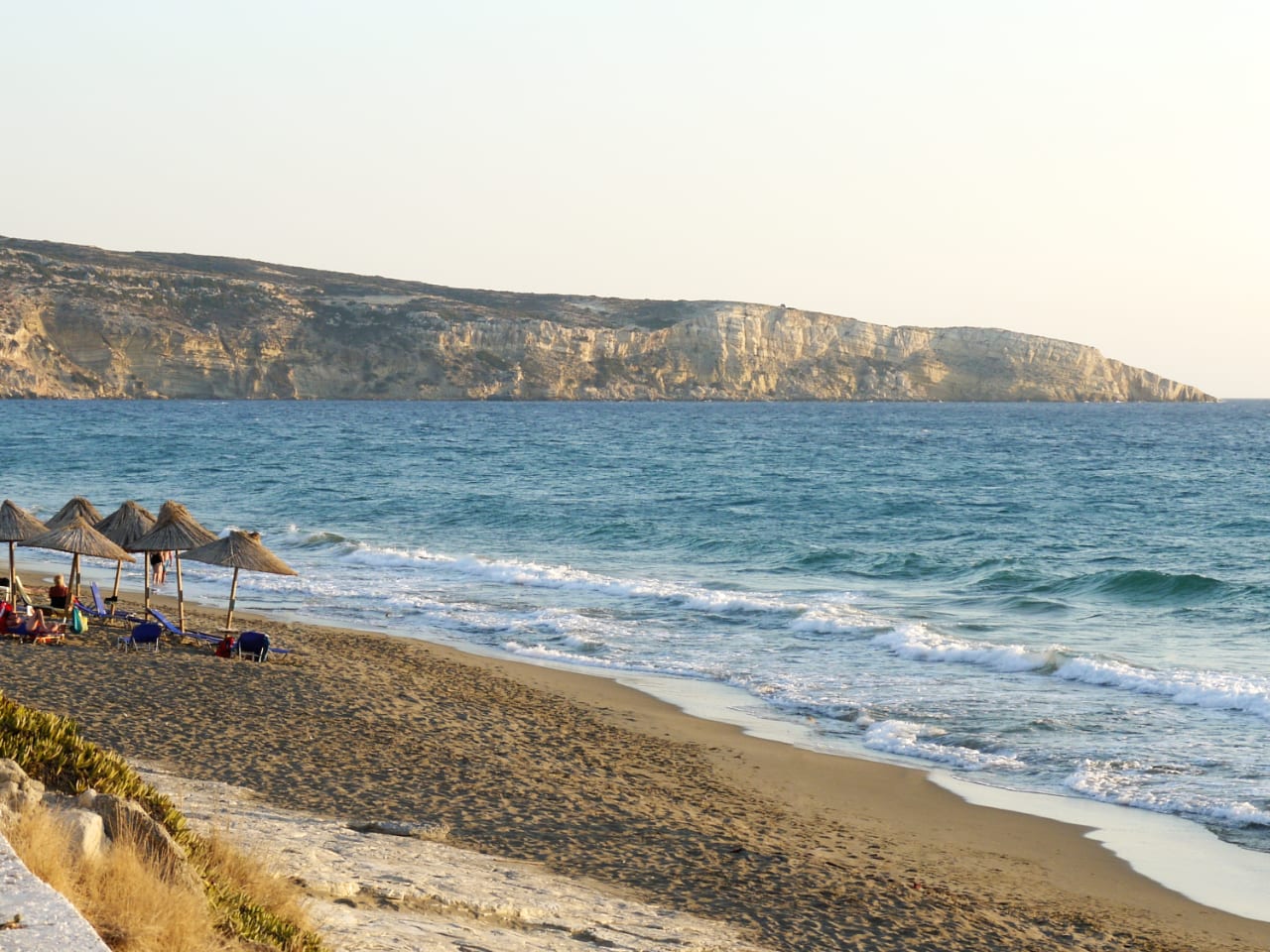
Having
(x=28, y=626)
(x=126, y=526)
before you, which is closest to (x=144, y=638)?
(x=28, y=626)

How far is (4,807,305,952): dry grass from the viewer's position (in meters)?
4.95

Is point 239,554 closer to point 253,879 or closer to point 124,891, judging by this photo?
point 253,879

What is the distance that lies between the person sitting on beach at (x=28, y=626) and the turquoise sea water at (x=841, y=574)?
617 centimetres

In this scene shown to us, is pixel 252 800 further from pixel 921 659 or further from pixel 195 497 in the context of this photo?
pixel 195 497

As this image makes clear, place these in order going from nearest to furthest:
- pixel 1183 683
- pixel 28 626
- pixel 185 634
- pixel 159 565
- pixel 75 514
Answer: pixel 1183 683 < pixel 28 626 < pixel 185 634 < pixel 75 514 < pixel 159 565

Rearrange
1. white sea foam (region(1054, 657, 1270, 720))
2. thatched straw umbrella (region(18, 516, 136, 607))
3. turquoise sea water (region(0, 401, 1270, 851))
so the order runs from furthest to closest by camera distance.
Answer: thatched straw umbrella (region(18, 516, 136, 607)) → white sea foam (region(1054, 657, 1270, 720)) → turquoise sea water (region(0, 401, 1270, 851))

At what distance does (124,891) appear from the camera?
16.9ft

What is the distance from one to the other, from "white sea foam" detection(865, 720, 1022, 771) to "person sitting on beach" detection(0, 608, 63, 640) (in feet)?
37.2

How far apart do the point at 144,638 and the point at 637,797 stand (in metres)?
9.09

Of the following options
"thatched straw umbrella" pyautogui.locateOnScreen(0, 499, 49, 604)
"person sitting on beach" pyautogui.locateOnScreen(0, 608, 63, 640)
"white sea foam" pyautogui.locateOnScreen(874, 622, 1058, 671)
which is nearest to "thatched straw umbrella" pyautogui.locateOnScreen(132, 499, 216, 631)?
"person sitting on beach" pyautogui.locateOnScreen(0, 608, 63, 640)

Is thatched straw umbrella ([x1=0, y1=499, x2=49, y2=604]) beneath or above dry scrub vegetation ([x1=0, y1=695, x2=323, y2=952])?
beneath

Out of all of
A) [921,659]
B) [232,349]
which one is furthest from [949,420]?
[921,659]

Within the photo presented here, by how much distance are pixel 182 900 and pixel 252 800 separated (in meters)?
5.24

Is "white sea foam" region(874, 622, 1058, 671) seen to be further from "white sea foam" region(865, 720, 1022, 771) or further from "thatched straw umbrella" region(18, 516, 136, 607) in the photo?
"thatched straw umbrella" region(18, 516, 136, 607)
